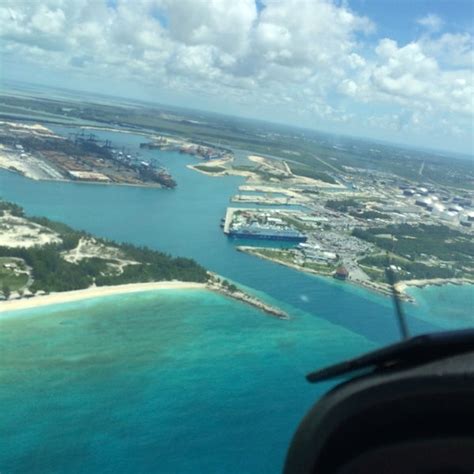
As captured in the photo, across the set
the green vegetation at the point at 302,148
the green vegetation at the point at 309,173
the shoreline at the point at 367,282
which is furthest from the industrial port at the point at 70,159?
the green vegetation at the point at 309,173

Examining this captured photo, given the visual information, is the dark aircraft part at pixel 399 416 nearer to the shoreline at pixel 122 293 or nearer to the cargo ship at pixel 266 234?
the shoreline at pixel 122 293

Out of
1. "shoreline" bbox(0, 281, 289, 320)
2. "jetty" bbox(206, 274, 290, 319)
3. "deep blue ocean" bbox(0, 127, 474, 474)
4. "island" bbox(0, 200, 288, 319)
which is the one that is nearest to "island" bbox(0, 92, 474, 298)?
"deep blue ocean" bbox(0, 127, 474, 474)

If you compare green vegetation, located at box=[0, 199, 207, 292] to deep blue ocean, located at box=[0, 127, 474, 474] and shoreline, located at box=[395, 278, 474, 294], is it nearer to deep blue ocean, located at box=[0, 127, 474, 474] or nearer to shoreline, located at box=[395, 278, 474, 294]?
deep blue ocean, located at box=[0, 127, 474, 474]

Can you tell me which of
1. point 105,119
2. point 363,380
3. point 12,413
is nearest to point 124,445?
point 12,413

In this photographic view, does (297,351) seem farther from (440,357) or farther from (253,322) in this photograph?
(440,357)

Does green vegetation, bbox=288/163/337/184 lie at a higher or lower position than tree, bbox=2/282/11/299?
higher
